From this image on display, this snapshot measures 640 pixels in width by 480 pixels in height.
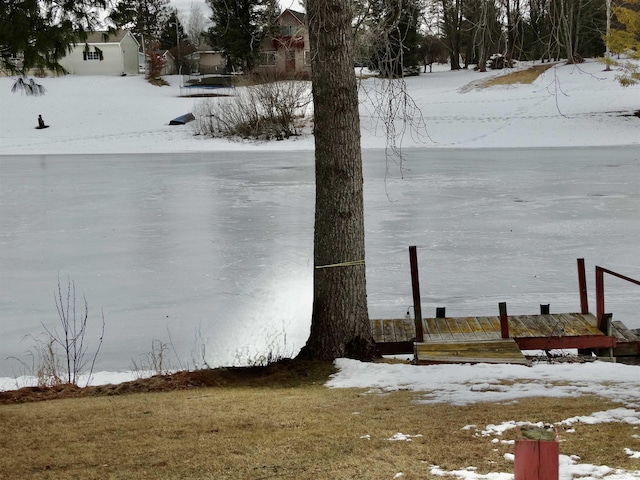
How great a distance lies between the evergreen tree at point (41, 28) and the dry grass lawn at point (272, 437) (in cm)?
388

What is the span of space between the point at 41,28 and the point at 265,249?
17.5 feet

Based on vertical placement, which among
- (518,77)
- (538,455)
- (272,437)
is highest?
(518,77)

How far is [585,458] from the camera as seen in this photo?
3566 mm

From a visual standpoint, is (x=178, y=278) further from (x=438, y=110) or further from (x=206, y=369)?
(x=438, y=110)

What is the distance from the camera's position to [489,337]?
24.9 feet

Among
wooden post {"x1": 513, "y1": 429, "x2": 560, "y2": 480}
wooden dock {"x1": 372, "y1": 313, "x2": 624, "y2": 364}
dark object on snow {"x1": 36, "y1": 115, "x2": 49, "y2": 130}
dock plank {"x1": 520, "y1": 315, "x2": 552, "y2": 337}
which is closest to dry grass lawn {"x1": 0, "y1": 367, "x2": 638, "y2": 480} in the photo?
wooden post {"x1": 513, "y1": 429, "x2": 560, "y2": 480}

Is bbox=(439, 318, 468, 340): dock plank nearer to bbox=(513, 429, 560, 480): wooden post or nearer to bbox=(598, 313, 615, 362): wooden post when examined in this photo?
bbox=(598, 313, 615, 362): wooden post

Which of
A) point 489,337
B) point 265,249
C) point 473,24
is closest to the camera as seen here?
point 473,24

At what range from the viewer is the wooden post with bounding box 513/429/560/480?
6.22ft

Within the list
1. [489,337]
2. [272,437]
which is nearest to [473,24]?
[489,337]

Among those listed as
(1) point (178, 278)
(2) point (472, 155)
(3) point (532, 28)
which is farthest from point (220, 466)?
(2) point (472, 155)

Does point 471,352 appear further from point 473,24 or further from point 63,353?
point 63,353

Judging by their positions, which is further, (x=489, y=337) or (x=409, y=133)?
(x=409, y=133)

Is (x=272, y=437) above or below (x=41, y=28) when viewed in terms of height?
below
